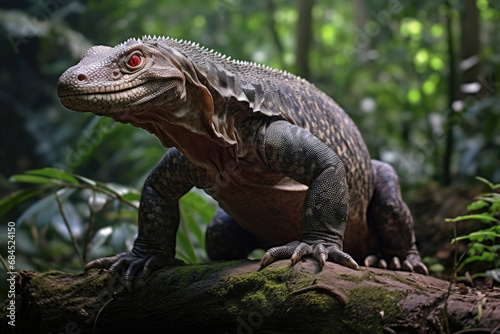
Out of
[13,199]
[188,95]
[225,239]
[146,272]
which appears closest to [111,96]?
[188,95]

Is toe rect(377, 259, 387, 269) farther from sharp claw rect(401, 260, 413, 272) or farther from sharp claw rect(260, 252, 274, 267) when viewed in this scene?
sharp claw rect(260, 252, 274, 267)

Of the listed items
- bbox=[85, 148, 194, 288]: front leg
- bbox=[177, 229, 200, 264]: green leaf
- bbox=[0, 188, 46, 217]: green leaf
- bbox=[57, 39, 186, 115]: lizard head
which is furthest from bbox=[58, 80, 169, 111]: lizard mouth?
bbox=[177, 229, 200, 264]: green leaf

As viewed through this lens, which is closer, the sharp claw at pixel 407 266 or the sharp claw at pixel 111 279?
the sharp claw at pixel 111 279

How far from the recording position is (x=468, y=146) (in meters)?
7.79

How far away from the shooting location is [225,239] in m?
4.68

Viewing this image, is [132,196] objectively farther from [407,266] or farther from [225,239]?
[407,266]

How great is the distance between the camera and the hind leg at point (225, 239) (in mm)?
4684

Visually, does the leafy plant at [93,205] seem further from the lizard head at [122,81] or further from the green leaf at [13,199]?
the lizard head at [122,81]

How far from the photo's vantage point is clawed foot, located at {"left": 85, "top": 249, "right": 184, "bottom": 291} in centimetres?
356

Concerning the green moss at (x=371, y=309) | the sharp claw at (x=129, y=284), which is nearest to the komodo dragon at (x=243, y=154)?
the sharp claw at (x=129, y=284)

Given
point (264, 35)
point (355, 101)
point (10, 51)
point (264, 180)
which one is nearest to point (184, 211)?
point (264, 180)

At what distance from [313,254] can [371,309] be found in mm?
624

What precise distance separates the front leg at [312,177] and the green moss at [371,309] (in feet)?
1.80

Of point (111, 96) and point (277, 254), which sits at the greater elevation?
point (111, 96)
